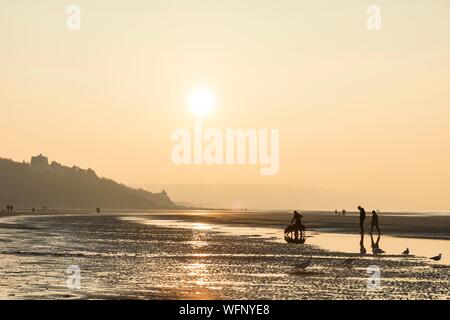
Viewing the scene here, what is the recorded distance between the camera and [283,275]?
32.5 meters

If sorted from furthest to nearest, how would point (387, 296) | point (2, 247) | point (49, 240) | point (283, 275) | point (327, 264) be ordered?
1. point (49, 240)
2. point (2, 247)
3. point (327, 264)
4. point (283, 275)
5. point (387, 296)

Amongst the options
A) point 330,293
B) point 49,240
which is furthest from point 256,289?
point 49,240

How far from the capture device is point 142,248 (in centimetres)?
4800

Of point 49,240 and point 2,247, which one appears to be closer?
point 2,247
